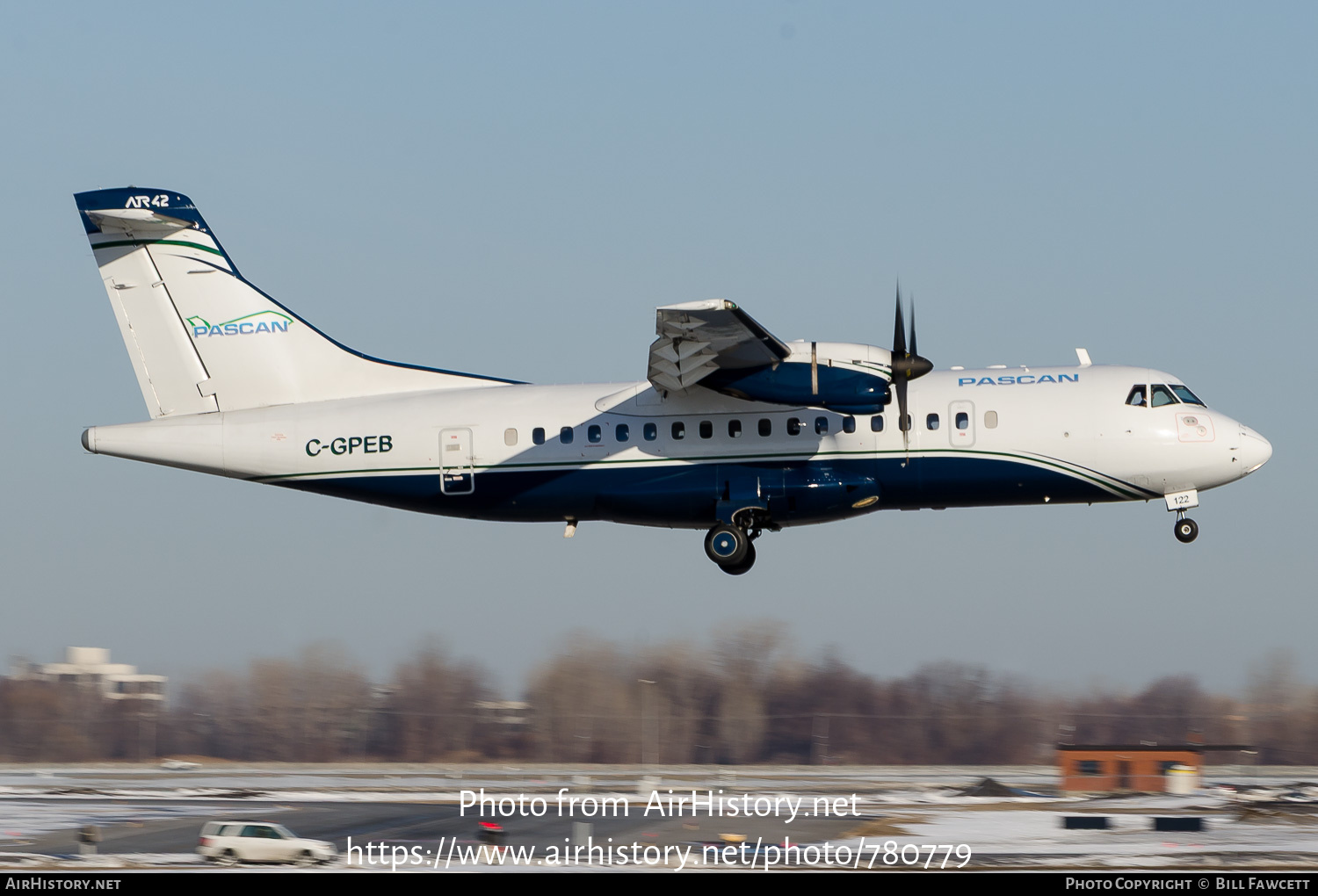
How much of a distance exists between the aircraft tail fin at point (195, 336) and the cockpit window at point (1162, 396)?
35.2 ft

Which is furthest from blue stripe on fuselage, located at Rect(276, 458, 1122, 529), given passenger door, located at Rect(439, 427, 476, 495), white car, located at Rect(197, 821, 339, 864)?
white car, located at Rect(197, 821, 339, 864)

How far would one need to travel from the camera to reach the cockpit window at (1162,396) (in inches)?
891

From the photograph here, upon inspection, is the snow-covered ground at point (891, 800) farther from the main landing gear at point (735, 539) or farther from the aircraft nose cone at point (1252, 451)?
the aircraft nose cone at point (1252, 451)

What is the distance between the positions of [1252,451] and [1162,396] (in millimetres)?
1626

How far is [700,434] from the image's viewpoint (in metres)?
22.8

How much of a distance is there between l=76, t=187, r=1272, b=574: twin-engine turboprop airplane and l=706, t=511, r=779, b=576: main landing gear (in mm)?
32

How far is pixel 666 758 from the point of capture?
3597 centimetres

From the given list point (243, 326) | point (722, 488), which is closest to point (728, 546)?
point (722, 488)

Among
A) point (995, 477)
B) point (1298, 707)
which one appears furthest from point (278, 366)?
point (1298, 707)

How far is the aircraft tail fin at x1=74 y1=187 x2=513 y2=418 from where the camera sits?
2453cm

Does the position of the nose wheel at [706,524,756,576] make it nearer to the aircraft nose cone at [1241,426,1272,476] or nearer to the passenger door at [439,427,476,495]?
the passenger door at [439,427,476,495]

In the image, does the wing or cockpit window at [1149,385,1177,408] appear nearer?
the wing

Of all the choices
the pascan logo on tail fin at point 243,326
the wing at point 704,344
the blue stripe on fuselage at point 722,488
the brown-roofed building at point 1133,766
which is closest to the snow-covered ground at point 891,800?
the brown-roofed building at point 1133,766
